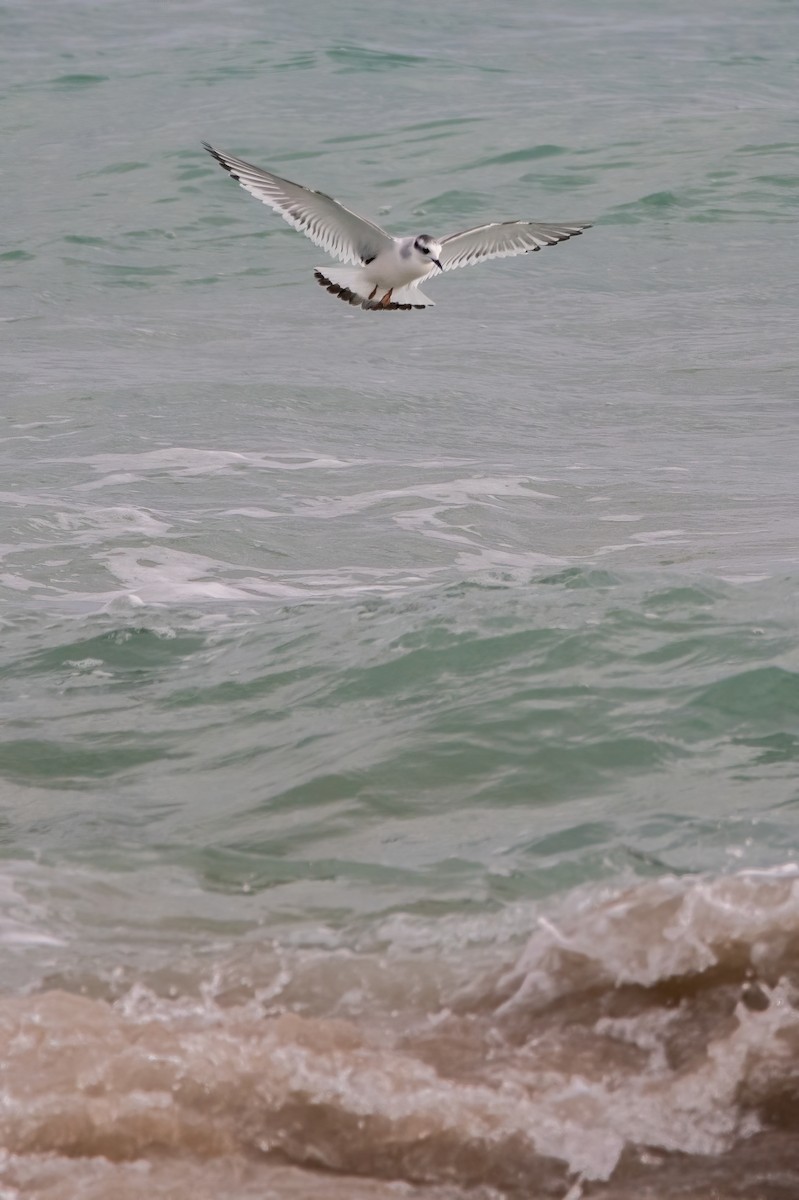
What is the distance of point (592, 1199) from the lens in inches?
142

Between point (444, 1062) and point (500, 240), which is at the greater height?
point (500, 240)

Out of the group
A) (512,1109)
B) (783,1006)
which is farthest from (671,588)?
(512,1109)

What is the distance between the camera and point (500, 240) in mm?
9461

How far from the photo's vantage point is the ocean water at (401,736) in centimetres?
389

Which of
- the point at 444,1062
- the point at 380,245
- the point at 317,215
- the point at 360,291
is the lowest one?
the point at 444,1062

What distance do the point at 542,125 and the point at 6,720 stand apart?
17.7 metres

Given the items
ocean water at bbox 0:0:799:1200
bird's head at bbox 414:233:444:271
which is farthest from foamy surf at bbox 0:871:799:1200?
bird's head at bbox 414:233:444:271

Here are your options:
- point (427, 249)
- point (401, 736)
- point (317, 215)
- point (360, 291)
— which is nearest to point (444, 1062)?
point (401, 736)

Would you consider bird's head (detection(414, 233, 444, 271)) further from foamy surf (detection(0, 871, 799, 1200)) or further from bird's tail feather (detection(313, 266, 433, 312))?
foamy surf (detection(0, 871, 799, 1200))

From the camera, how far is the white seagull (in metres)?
9.00

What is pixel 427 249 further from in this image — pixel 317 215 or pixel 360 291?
Answer: pixel 317 215

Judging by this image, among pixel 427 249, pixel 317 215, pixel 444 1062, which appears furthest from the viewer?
pixel 317 215

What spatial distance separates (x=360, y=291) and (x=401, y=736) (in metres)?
4.06

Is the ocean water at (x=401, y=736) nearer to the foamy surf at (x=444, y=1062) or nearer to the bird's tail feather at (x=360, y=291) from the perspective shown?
the foamy surf at (x=444, y=1062)
